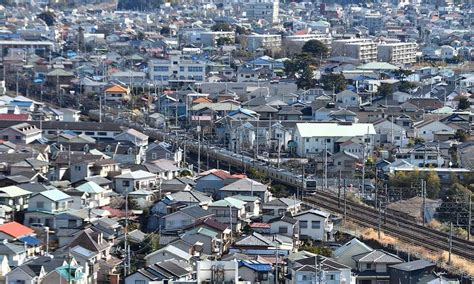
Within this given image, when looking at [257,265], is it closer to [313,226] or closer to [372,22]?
[313,226]

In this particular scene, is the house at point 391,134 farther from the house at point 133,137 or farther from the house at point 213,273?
the house at point 213,273

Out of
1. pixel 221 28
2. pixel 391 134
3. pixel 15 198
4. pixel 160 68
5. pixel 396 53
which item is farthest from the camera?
pixel 221 28

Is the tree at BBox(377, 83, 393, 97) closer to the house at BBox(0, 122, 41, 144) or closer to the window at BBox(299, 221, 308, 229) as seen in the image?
the house at BBox(0, 122, 41, 144)

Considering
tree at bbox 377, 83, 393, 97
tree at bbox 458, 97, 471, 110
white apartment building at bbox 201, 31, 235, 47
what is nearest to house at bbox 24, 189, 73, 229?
tree at bbox 458, 97, 471, 110

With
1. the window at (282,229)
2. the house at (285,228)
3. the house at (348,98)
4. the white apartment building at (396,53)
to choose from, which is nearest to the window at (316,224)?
the house at (285,228)

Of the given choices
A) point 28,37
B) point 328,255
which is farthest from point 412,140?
point 28,37

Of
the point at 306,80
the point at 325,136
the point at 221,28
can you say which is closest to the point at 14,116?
the point at 325,136
